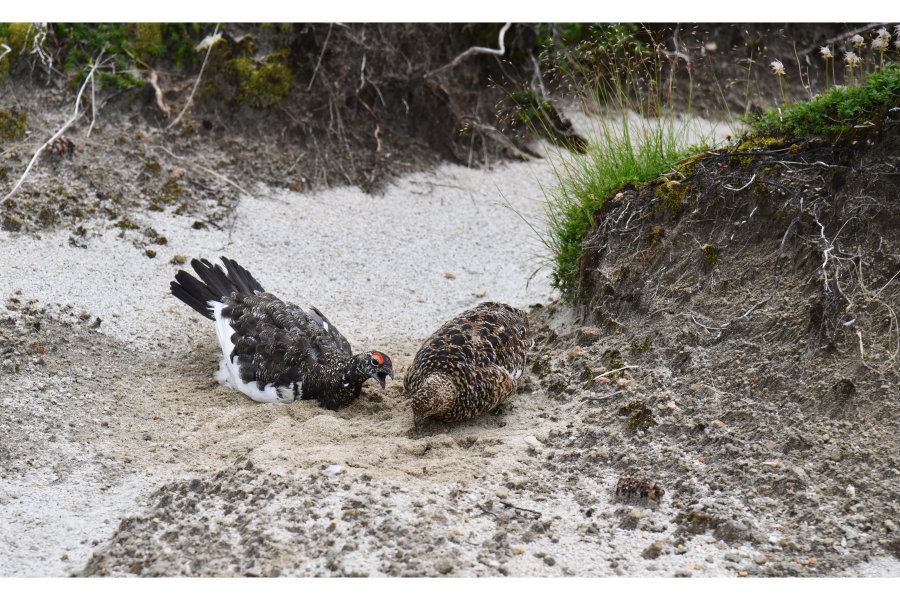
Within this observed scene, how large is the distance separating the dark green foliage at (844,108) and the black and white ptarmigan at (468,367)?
216 cm

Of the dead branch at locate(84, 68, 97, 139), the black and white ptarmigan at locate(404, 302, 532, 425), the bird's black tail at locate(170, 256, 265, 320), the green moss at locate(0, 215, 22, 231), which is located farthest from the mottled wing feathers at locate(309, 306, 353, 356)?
the dead branch at locate(84, 68, 97, 139)

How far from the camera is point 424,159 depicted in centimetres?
804

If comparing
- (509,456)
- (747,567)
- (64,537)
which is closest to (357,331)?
(509,456)

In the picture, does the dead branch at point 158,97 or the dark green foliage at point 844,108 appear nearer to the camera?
the dark green foliage at point 844,108

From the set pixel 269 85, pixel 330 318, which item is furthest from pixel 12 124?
pixel 330 318

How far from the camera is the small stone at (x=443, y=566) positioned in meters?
2.80

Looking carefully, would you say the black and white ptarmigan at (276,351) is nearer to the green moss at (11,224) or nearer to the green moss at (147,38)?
the green moss at (11,224)

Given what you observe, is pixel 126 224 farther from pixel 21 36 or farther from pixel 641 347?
pixel 641 347

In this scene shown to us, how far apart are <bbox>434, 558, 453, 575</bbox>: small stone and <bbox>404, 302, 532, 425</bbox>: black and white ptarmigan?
3.54ft

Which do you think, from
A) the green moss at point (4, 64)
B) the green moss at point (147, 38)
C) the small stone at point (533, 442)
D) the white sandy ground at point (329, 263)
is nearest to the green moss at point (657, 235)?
the white sandy ground at point (329, 263)

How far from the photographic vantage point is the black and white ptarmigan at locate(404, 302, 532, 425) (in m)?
3.84

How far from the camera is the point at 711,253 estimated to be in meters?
4.39

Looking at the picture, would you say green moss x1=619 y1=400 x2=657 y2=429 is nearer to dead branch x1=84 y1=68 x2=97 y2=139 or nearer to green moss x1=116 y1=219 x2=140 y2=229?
green moss x1=116 y1=219 x2=140 y2=229

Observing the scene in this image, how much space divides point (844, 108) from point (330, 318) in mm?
4031
